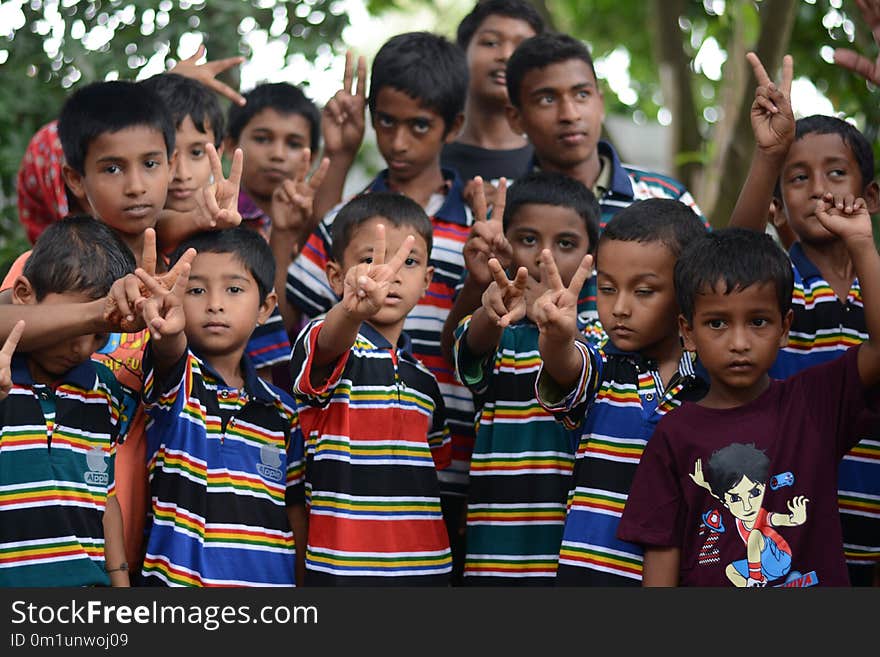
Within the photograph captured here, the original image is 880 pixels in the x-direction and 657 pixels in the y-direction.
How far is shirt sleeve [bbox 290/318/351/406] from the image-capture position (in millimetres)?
3084

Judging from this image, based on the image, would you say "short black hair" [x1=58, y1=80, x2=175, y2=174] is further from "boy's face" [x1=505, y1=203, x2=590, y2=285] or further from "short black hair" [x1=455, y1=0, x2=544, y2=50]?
"short black hair" [x1=455, y1=0, x2=544, y2=50]

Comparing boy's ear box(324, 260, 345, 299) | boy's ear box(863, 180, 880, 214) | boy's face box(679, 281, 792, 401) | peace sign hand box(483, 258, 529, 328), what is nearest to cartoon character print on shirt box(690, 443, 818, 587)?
boy's face box(679, 281, 792, 401)

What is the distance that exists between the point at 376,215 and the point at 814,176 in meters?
1.20

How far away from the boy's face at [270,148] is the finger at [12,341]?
1614 millimetres

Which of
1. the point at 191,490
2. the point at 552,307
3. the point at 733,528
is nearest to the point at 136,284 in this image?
the point at 191,490

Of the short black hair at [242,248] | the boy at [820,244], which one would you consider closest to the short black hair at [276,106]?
the short black hair at [242,248]

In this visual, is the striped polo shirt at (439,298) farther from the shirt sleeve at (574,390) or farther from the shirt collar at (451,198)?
the shirt sleeve at (574,390)

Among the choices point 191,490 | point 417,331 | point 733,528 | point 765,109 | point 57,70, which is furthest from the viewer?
point 57,70

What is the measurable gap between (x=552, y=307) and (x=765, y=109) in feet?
2.94

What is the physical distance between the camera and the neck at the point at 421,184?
12.9ft

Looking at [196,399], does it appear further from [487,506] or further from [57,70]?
[57,70]

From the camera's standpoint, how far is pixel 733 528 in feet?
9.00

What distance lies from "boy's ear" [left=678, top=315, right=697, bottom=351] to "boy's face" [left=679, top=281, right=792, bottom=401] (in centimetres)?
3

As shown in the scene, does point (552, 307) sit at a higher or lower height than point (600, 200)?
lower
